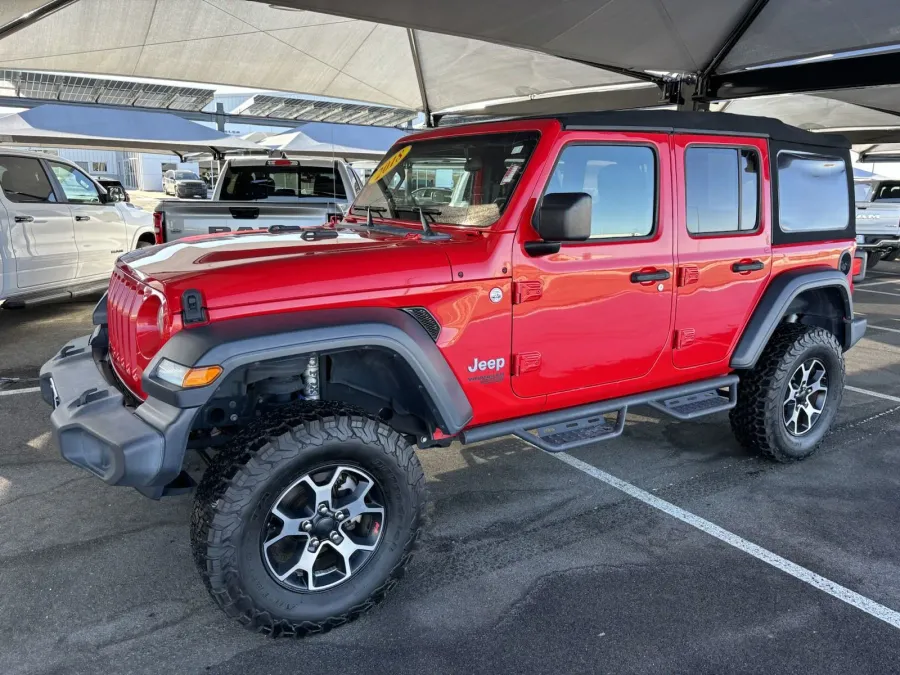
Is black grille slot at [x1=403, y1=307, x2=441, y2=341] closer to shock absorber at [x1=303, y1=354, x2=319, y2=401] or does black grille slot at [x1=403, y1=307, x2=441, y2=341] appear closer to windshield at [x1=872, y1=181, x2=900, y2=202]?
shock absorber at [x1=303, y1=354, x2=319, y2=401]

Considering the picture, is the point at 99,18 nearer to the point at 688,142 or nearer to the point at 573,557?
the point at 688,142

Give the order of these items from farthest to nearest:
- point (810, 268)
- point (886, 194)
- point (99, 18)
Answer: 1. point (886, 194)
2. point (99, 18)
3. point (810, 268)

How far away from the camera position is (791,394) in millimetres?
4293

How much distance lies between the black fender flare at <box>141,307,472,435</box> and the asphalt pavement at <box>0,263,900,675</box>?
845 mm

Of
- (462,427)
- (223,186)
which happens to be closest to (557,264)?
(462,427)

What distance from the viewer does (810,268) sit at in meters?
4.23

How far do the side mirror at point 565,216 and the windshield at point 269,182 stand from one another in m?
6.11

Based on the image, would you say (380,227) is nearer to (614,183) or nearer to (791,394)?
(614,183)

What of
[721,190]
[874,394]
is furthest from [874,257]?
[721,190]

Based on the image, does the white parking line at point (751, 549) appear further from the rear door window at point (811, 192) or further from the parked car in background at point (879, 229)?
the parked car in background at point (879, 229)

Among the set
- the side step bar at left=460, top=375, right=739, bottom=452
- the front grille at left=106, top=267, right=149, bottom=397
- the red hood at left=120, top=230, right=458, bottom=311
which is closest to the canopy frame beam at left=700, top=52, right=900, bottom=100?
the side step bar at left=460, top=375, right=739, bottom=452

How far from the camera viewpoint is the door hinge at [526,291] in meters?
3.06

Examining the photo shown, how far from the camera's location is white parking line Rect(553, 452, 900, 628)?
2908mm

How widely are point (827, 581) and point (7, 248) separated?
282 inches
